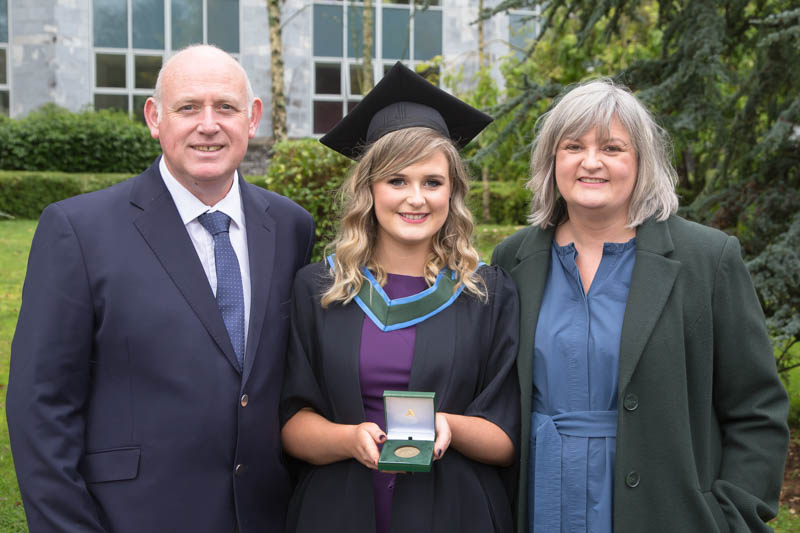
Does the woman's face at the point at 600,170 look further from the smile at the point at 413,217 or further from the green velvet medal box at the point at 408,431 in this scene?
the green velvet medal box at the point at 408,431

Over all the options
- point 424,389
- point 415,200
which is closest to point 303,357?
point 424,389

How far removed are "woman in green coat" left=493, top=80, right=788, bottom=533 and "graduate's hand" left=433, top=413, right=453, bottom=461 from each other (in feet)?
1.15

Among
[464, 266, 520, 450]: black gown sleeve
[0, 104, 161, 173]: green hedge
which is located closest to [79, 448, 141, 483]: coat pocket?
[464, 266, 520, 450]: black gown sleeve

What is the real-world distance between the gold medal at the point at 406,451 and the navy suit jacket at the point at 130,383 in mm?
546

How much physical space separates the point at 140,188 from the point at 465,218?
1195mm

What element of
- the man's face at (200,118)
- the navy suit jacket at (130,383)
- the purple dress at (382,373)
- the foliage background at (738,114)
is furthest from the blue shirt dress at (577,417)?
the foliage background at (738,114)

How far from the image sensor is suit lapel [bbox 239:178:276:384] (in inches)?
105

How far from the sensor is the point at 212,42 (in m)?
20.7

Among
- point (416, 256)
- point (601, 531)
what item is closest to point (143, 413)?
point (416, 256)

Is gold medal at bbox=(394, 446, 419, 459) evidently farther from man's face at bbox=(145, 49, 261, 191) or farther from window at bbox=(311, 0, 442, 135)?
window at bbox=(311, 0, 442, 135)

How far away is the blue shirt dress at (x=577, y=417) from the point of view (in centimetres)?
268

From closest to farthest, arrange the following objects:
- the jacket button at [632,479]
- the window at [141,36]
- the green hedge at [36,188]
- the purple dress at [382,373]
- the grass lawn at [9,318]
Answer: the jacket button at [632,479]
the purple dress at [382,373]
the grass lawn at [9,318]
the green hedge at [36,188]
the window at [141,36]

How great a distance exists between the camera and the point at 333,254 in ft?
10.2

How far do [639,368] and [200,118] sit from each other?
1700 mm
